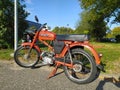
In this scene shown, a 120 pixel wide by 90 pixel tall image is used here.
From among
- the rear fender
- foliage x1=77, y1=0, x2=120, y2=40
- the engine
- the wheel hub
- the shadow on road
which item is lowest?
the shadow on road

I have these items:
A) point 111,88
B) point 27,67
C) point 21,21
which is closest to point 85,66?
point 111,88

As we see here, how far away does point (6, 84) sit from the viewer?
553 centimetres

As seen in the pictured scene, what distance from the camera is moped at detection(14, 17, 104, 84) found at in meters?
5.09

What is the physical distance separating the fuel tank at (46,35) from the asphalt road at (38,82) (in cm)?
110

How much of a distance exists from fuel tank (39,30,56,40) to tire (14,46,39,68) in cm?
63

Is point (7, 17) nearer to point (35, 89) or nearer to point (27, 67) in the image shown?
point (27, 67)

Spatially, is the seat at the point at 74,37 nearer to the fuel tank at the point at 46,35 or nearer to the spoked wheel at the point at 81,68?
the fuel tank at the point at 46,35

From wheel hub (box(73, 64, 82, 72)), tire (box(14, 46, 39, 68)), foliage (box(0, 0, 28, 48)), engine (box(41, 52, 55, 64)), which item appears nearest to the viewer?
wheel hub (box(73, 64, 82, 72))

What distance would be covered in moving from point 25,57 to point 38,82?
4.45 ft

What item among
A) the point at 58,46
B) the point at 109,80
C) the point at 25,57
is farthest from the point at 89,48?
the point at 25,57

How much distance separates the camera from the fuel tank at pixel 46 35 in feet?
19.5

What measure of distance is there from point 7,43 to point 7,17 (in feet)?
5.91

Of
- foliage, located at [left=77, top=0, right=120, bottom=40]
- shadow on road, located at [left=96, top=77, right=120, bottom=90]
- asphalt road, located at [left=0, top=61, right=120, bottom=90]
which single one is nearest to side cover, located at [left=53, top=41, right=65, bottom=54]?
asphalt road, located at [left=0, top=61, right=120, bottom=90]

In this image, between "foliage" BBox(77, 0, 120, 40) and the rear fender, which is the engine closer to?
the rear fender
